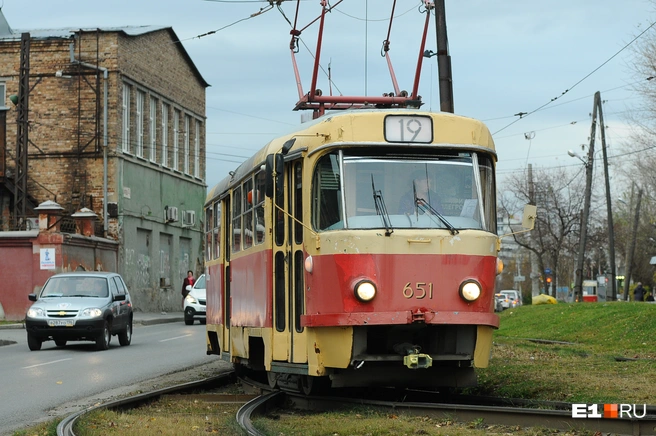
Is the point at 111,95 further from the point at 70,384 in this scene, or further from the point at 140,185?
the point at 70,384

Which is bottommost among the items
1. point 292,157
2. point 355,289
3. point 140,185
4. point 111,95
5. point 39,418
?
point 39,418

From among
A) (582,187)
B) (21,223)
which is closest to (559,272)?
(582,187)

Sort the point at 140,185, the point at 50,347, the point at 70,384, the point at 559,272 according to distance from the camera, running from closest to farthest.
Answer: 1. the point at 70,384
2. the point at 50,347
3. the point at 140,185
4. the point at 559,272

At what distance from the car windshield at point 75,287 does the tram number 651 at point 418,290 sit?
50.3ft

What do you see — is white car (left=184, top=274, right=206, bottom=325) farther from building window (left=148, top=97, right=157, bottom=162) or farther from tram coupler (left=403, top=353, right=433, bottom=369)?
tram coupler (left=403, top=353, right=433, bottom=369)

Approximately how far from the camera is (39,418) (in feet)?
39.3

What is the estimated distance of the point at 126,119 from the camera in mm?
50312

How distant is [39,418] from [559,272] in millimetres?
82802

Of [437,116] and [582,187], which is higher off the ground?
[582,187]

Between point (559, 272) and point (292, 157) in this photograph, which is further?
point (559, 272)

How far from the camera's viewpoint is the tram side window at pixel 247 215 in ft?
44.1

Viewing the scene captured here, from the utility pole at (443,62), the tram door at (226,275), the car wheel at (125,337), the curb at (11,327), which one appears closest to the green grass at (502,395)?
the tram door at (226,275)

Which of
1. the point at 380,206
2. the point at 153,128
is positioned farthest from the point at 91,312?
the point at 153,128

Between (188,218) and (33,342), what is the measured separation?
3397 cm
